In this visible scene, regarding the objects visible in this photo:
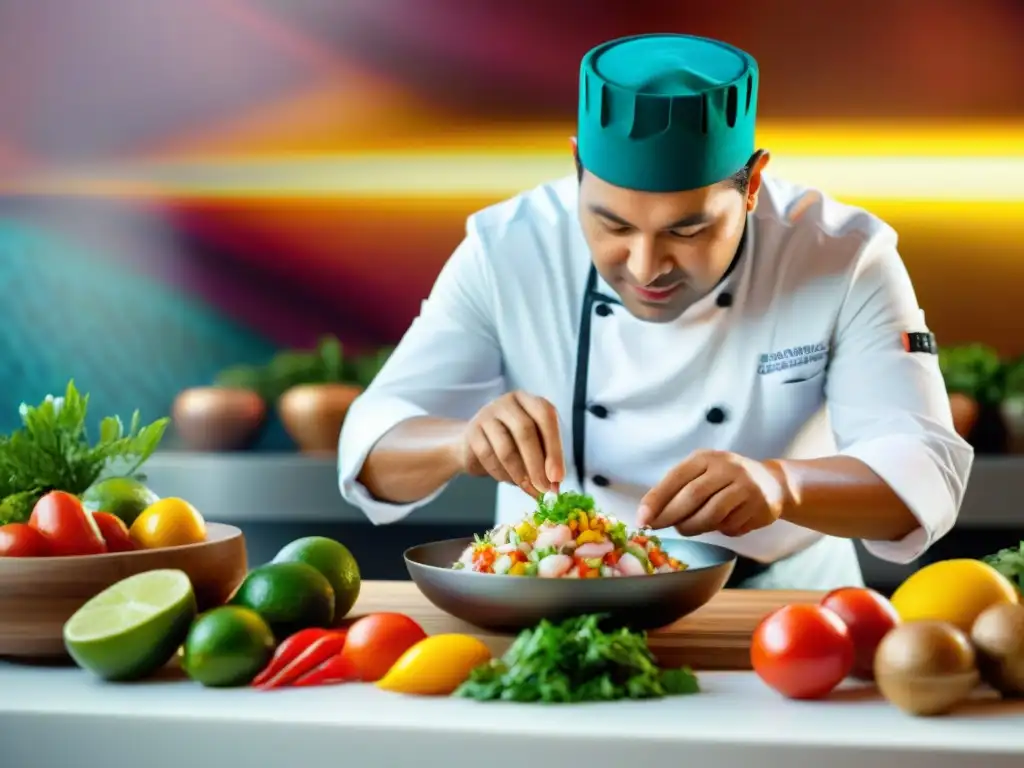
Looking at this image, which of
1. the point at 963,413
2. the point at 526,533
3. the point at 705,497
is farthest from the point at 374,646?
the point at 963,413

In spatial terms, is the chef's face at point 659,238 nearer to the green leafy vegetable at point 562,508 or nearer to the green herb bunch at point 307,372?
the green leafy vegetable at point 562,508

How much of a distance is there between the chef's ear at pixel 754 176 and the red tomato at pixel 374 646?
104 centimetres

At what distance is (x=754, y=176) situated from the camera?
2.10 meters

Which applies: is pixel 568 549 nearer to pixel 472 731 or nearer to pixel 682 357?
pixel 472 731

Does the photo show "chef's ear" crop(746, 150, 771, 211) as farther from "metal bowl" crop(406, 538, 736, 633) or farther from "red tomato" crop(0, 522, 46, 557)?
"red tomato" crop(0, 522, 46, 557)

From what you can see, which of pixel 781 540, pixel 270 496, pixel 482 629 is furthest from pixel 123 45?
pixel 482 629

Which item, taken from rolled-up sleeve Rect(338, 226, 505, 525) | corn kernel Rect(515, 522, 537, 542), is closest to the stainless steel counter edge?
rolled-up sleeve Rect(338, 226, 505, 525)

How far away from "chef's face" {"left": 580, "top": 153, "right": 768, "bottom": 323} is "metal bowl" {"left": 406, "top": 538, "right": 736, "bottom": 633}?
1.79ft

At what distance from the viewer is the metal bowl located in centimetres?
140

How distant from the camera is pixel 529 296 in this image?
2414 mm

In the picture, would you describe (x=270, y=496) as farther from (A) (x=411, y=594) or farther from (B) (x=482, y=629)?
(B) (x=482, y=629)

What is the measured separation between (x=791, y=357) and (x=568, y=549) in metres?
0.92

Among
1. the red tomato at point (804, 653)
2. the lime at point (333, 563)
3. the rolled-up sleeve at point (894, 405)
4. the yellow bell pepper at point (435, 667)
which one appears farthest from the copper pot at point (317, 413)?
the red tomato at point (804, 653)

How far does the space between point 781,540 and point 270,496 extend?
184 centimetres
